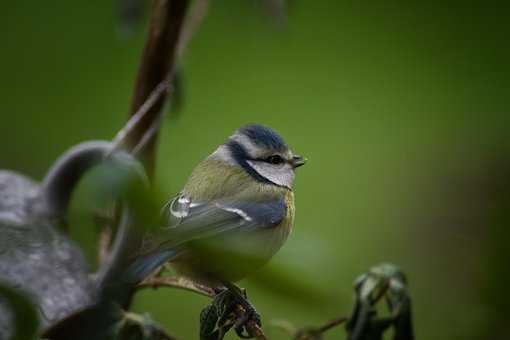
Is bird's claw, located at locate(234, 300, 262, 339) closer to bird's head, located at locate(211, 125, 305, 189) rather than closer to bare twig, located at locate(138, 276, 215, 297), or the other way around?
bare twig, located at locate(138, 276, 215, 297)

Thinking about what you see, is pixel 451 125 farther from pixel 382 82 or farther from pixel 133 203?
pixel 133 203

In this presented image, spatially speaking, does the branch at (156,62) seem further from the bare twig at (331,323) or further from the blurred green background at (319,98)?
the bare twig at (331,323)

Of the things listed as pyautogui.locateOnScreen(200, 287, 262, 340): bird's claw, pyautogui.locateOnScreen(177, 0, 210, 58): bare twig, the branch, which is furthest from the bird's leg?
pyautogui.locateOnScreen(177, 0, 210, 58): bare twig

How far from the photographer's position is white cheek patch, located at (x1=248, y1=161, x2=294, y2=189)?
1.63 metres

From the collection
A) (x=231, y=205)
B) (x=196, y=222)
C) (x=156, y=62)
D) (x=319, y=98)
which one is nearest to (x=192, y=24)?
(x=156, y=62)

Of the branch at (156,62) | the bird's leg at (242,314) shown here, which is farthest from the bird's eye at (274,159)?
the bird's leg at (242,314)

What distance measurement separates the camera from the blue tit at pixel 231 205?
1.18m

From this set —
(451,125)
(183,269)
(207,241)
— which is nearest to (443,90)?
(451,125)

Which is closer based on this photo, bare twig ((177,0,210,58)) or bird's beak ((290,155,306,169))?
bird's beak ((290,155,306,169))

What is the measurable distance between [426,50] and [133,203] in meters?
2.75

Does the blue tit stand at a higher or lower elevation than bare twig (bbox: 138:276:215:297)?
higher

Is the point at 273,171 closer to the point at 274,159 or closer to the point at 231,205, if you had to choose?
the point at 274,159

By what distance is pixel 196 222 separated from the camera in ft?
4.19

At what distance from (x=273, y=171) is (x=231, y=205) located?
191 millimetres
